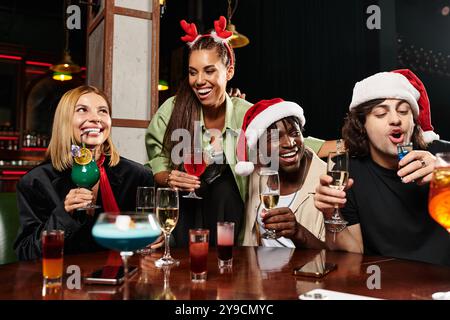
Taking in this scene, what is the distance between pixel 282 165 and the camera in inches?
87.0

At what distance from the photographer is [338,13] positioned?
19.1 ft

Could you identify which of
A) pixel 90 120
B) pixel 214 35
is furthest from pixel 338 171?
pixel 214 35

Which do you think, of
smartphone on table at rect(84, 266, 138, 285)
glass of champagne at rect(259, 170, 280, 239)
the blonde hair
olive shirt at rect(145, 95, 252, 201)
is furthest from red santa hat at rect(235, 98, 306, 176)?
smartphone on table at rect(84, 266, 138, 285)

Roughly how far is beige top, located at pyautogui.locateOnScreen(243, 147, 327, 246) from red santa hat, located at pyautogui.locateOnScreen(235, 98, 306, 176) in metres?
0.12

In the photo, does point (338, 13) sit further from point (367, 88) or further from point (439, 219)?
point (439, 219)

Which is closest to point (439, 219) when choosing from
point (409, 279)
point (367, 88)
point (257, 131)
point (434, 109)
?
point (409, 279)

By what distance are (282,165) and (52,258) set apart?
1287 millimetres

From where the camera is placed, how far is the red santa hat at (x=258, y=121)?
7.48 feet

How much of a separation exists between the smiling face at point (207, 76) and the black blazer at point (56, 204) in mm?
547

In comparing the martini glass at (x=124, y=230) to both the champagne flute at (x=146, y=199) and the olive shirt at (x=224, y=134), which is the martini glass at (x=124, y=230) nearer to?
the champagne flute at (x=146, y=199)

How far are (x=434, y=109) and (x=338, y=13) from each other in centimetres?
171

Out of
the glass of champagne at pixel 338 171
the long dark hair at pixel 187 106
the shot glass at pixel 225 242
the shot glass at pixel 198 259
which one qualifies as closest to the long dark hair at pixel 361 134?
the glass of champagne at pixel 338 171

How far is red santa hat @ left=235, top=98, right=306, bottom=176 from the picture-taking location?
2281mm

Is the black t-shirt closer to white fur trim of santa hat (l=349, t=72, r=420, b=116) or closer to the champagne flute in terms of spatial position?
white fur trim of santa hat (l=349, t=72, r=420, b=116)
